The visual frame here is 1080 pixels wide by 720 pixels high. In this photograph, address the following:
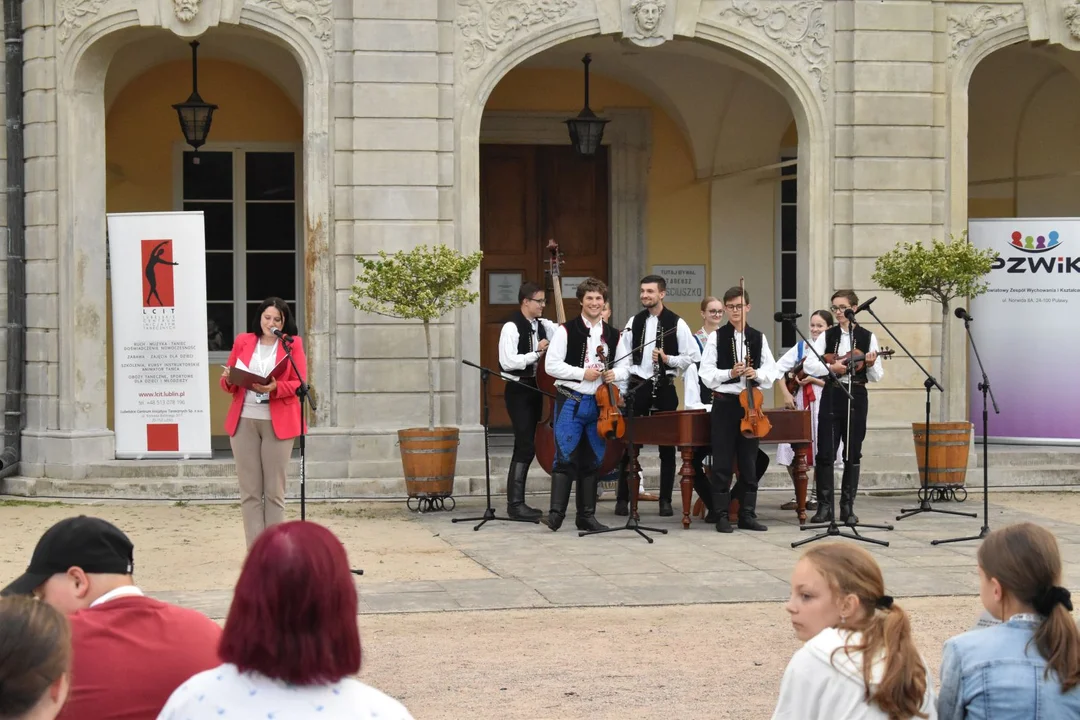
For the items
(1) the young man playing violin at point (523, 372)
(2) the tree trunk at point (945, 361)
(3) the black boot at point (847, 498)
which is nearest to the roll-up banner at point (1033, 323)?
(2) the tree trunk at point (945, 361)

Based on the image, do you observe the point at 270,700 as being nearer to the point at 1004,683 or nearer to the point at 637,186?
the point at 1004,683

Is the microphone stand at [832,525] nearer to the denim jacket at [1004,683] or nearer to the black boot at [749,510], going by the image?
the black boot at [749,510]

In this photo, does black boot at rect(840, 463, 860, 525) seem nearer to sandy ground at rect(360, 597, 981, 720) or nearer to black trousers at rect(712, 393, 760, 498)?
black trousers at rect(712, 393, 760, 498)

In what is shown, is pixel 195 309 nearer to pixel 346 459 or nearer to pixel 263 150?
pixel 346 459

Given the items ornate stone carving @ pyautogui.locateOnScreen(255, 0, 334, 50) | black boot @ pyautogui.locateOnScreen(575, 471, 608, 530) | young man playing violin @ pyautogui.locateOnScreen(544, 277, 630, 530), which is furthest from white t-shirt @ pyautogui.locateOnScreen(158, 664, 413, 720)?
ornate stone carving @ pyautogui.locateOnScreen(255, 0, 334, 50)

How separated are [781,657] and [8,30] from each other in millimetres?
8925

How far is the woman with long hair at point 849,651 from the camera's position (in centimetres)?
323

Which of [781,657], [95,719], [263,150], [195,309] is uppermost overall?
[263,150]

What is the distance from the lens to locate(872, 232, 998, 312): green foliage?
11.9 metres

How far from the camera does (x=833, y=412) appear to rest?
11234mm

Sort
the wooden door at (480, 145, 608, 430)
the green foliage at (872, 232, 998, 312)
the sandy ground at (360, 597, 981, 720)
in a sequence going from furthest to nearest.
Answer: the wooden door at (480, 145, 608, 430), the green foliage at (872, 232, 998, 312), the sandy ground at (360, 597, 981, 720)

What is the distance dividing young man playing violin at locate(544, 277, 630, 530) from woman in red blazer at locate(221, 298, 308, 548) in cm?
210

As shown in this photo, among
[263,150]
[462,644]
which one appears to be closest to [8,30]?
[263,150]

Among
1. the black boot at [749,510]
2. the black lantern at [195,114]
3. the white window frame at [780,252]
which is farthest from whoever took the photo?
the white window frame at [780,252]
